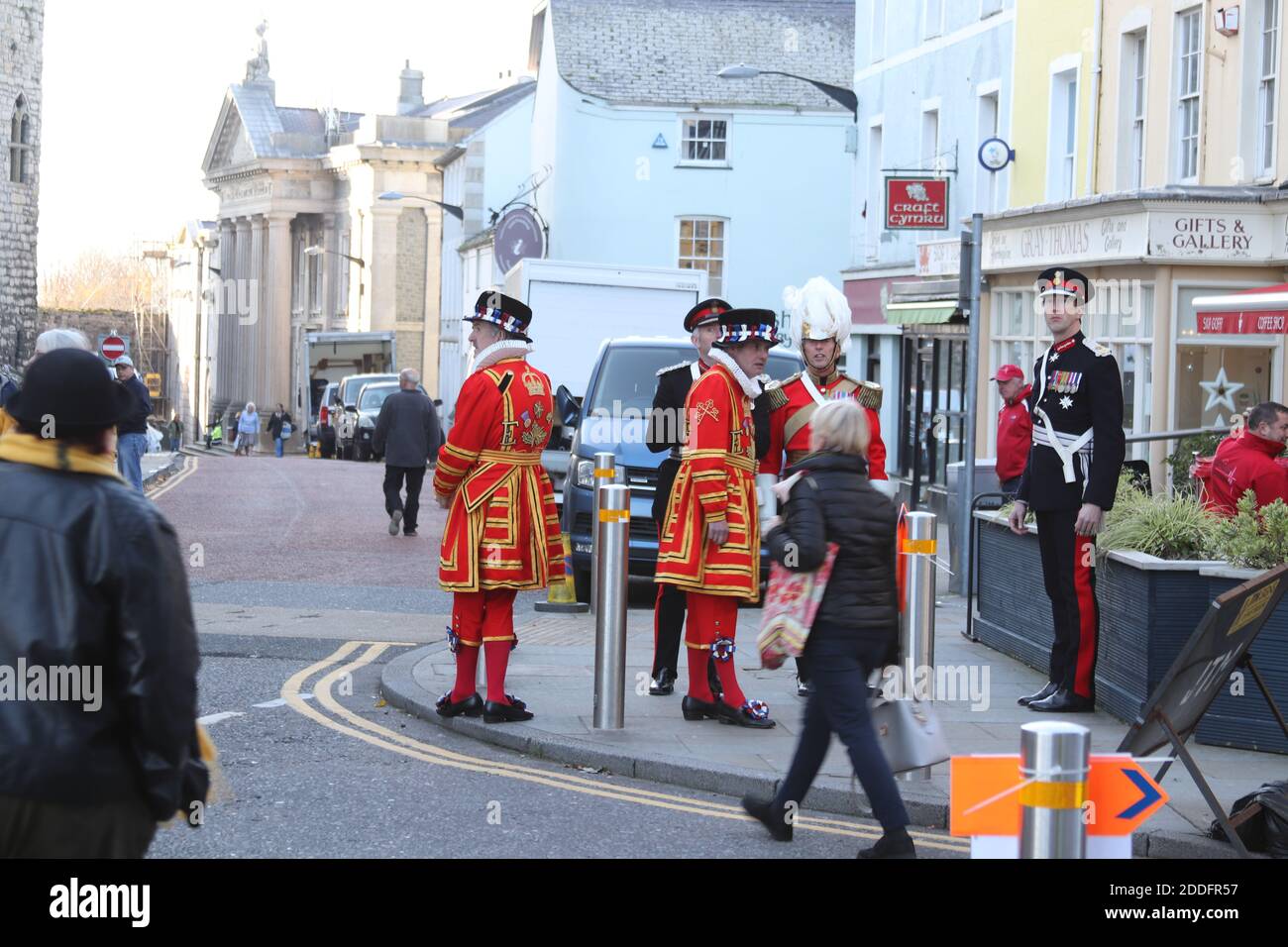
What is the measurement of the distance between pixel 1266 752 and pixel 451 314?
Answer: 2474 inches

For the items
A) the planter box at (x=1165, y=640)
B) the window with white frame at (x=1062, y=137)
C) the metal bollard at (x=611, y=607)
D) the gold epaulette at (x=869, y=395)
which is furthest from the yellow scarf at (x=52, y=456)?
the window with white frame at (x=1062, y=137)

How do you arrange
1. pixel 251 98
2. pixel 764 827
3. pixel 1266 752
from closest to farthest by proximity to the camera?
pixel 764 827, pixel 1266 752, pixel 251 98

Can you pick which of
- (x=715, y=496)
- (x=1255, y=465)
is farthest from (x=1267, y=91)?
(x=715, y=496)

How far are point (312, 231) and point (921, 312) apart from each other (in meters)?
65.4

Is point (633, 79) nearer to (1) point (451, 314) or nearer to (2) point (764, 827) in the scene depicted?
(1) point (451, 314)

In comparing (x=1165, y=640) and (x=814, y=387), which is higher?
(x=814, y=387)

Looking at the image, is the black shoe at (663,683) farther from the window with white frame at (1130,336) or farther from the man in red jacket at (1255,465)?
the window with white frame at (1130,336)

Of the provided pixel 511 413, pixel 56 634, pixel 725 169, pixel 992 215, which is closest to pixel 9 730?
pixel 56 634

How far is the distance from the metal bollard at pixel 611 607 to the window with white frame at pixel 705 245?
123ft

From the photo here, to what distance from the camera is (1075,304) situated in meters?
9.38

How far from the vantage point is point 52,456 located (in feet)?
13.4

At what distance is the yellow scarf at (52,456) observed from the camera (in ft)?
13.4

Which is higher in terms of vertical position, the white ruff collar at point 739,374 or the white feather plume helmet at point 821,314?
the white feather plume helmet at point 821,314

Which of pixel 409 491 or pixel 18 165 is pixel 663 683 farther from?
pixel 18 165
